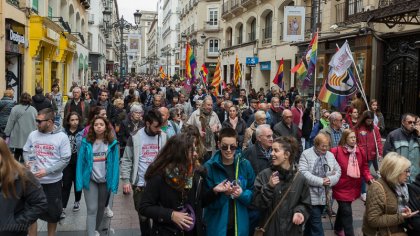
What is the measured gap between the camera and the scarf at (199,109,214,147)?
8773 millimetres

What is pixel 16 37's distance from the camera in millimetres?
16516

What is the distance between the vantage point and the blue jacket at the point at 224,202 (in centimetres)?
424

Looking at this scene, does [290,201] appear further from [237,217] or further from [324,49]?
[324,49]

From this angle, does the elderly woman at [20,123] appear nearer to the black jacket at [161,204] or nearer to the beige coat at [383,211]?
the black jacket at [161,204]

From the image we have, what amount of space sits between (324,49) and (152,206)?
716 inches

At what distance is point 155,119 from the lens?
19.2 feet

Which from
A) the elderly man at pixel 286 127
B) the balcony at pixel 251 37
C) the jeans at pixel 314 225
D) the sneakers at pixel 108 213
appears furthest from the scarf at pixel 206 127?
the balcony at pixel 251 37

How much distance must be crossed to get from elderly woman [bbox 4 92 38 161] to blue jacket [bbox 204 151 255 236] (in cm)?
628

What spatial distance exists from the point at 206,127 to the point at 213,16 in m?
49.3

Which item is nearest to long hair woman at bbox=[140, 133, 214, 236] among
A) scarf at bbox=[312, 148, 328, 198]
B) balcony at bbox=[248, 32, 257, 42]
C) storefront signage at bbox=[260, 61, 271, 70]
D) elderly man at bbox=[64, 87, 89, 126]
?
scarf at bbox=[312, 148, 328, 198]

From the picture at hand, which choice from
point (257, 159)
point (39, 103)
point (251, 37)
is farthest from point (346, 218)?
point (251, 37)

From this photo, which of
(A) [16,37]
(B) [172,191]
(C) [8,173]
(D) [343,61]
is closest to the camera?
(C) [8,173]

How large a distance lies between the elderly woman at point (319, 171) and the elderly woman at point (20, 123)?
602cm

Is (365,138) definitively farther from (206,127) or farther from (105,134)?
(105,134)
